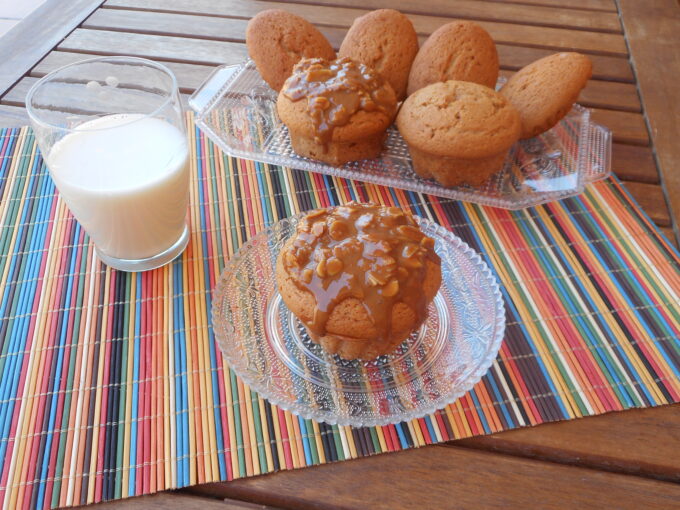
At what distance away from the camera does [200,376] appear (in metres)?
0.87

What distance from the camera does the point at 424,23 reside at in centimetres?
180

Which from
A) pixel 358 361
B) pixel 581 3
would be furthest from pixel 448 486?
pixel 581 3

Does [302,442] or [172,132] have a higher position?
[172,132]

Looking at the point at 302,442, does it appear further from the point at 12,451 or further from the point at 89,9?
the point at 89,9

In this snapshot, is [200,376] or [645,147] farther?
[645,147]

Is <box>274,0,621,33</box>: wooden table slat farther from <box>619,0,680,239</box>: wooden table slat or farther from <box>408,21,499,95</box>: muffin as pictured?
<box>408,21,499,95</box>: muffin

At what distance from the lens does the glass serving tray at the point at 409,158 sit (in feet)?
3.95

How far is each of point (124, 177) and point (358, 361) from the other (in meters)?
0.48

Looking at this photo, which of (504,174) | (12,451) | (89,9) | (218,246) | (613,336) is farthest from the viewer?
(89,9)

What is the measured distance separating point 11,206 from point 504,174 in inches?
40.9

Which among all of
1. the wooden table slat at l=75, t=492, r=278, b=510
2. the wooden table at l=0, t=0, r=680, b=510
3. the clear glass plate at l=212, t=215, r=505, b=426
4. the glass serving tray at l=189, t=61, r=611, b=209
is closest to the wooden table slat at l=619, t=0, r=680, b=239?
the wooden table at l=0, t=0, r=680, b=510

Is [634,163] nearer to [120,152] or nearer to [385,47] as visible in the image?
[385,47]

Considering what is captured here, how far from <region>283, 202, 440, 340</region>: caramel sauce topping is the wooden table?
205 millimetres

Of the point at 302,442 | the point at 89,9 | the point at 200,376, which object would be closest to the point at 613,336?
the point at 302,442
